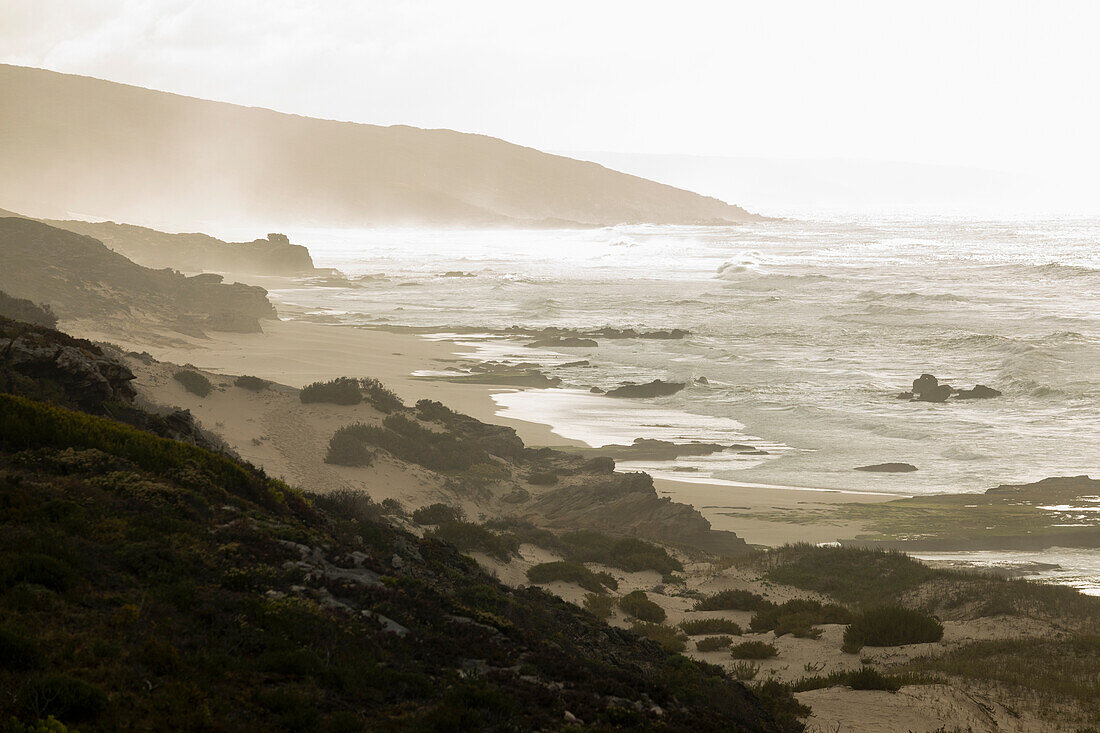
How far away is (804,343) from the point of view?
4472 centimetres

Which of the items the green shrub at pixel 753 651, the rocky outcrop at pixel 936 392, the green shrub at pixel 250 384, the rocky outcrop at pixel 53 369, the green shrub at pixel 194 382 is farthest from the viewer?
the rocky outcrop at pixel 936 392

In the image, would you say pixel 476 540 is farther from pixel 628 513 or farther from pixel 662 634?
pixel 628 513

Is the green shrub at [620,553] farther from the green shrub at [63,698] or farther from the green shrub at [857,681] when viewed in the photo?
the green shrub at [63,698]

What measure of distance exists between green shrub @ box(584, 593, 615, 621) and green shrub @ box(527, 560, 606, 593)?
0.34m

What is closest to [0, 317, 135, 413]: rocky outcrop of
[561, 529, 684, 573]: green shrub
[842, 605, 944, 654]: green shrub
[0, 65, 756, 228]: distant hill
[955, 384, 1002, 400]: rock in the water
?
[561, 529, 684, 573]: green shrub

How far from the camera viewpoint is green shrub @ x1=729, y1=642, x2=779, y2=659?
38.7 ft

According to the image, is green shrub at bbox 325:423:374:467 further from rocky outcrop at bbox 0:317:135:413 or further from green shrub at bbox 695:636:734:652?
green shrub at bbox 695:636:734:652

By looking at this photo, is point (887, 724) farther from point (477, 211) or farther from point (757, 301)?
point (477, 211)

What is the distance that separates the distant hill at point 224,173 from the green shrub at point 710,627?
Result: 12114cm

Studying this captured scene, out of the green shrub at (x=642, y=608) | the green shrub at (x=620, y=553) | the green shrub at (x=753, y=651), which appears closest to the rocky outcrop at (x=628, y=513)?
the green shrub at (x=620, y=553)

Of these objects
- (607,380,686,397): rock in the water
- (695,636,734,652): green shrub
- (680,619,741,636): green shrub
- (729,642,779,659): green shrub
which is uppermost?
(607,380,686,397): rock in the water

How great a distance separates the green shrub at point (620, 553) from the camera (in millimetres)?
16000

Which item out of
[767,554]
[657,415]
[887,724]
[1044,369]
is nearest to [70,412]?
[887,724]

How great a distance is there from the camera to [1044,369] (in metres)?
36.3
